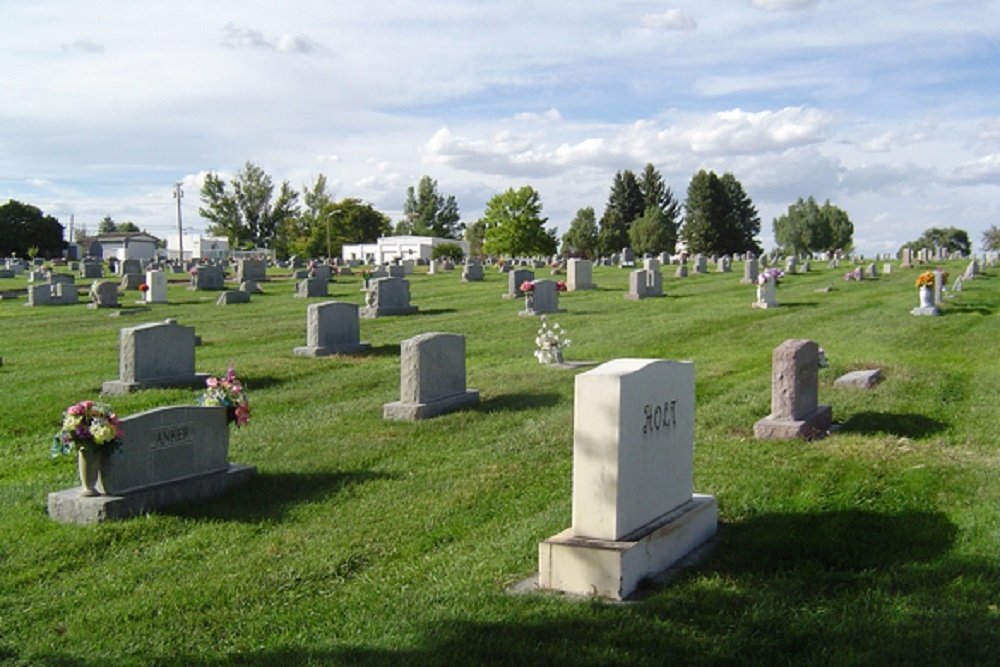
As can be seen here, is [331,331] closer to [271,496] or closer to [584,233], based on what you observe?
[271,496]

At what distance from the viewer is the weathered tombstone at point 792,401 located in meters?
10.6

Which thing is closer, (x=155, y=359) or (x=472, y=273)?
(x=155, y=359)

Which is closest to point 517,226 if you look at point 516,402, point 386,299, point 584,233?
point 584,233

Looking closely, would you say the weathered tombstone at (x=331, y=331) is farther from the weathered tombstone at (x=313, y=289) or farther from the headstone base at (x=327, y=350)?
the weathered tombstone at (x=313, y=289)

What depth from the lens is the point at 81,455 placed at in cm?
902

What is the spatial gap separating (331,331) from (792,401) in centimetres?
1055

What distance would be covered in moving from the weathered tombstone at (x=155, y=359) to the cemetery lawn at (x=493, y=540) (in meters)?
0.57

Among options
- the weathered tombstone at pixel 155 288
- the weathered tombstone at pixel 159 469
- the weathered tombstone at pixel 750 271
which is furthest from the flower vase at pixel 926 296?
the weathered tombstone at pixel 155 288

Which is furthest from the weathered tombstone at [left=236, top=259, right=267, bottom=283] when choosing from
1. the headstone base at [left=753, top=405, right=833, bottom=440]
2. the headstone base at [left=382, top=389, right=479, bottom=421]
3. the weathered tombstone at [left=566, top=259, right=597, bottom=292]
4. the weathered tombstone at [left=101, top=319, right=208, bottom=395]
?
the headstone base at [left=753, top=405, right=833, bottom=440]

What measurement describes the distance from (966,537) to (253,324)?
67.8ft

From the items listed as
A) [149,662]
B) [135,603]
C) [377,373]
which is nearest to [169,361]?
[377,373]

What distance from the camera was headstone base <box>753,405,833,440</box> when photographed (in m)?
10.5

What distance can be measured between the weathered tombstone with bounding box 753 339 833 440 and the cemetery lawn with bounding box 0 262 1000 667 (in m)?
0.23

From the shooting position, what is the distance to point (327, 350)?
61.9 ft
